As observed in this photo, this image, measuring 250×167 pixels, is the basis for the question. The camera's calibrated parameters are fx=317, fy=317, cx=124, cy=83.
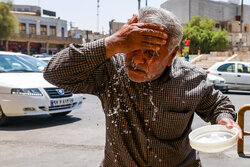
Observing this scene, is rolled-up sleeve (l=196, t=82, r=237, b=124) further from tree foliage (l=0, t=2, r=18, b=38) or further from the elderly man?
tree foliage (l=0, t=2, r=18, b=38)

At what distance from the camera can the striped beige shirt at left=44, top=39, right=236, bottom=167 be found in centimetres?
169

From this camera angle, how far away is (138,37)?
55.0 inches

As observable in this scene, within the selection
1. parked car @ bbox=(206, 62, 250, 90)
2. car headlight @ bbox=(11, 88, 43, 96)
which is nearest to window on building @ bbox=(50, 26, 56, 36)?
parked car @ bbox=(206, 62, 250, 90)

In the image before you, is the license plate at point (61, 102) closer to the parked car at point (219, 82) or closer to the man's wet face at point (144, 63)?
the man's wet face at point (144, 63)

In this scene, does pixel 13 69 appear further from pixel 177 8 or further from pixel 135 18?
pixel 177 8

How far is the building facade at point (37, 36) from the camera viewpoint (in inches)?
2094

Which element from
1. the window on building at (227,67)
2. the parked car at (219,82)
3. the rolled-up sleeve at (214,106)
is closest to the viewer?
the rolled-up sleeve at (214,106)

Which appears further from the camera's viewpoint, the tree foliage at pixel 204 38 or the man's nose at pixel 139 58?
the tree foliage at pixel 204 38

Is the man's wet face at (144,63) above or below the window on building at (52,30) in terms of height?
below

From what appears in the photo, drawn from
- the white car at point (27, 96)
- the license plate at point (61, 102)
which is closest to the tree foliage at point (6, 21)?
the white car at point (27, 96)

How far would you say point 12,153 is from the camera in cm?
500

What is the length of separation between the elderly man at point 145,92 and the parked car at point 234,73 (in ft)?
44.5

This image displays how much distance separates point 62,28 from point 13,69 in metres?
62.1

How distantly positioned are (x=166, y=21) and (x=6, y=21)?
4787cm
